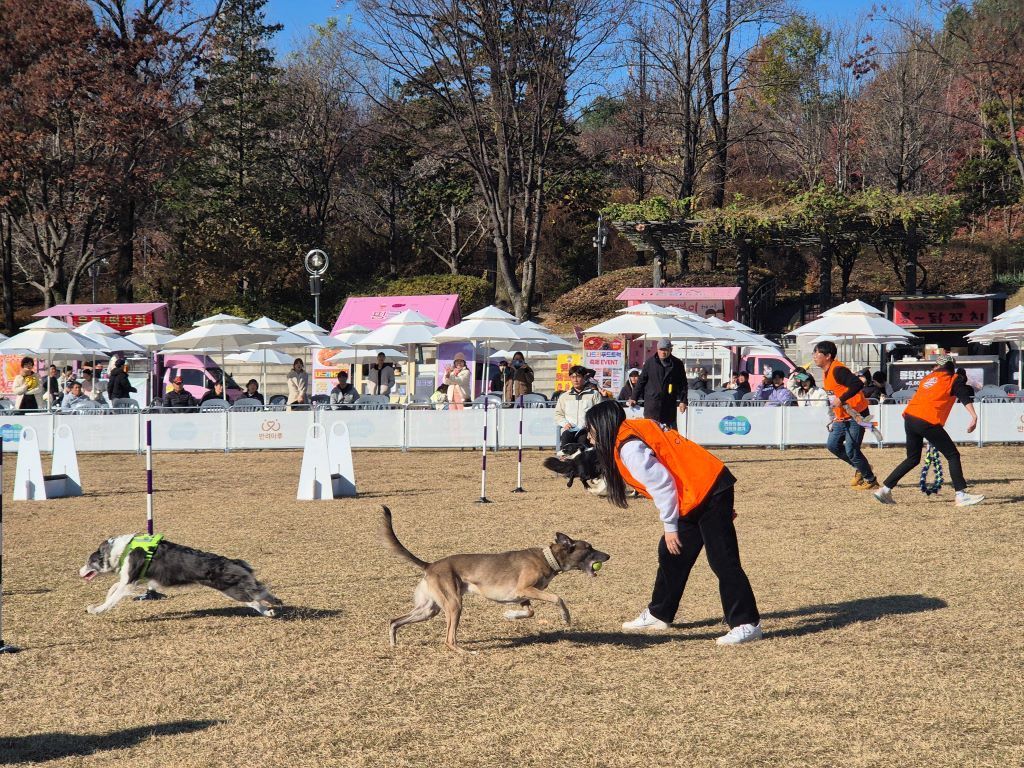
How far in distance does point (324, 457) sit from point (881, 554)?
754cm

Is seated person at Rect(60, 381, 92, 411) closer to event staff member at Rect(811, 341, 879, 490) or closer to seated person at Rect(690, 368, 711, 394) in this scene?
seated person at Rect(690, 368, 711, 394)

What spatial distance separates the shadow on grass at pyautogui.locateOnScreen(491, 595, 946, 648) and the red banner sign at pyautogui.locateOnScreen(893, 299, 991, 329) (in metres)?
27.2

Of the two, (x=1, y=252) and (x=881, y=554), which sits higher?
(x=1, y=252)

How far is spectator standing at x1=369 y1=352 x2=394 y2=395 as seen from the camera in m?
24.5

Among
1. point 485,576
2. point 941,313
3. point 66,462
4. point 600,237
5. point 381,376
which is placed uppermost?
point 600,237

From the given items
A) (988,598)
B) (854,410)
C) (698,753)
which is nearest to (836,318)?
(854,410)

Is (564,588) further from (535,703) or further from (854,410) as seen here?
(854,410)

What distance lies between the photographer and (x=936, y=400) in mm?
12133

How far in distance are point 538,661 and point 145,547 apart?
2950 mm

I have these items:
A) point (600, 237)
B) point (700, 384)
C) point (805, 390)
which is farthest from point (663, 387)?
point (600, 237)

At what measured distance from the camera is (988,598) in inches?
311

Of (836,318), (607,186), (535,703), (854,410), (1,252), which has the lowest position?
(535,703)

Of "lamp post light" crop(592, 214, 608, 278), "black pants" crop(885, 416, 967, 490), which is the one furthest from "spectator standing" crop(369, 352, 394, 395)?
"lamp post light" crop(592, 214, 608, 278)

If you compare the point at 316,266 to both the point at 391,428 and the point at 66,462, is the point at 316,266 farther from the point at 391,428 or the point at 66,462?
the point at 66,462
